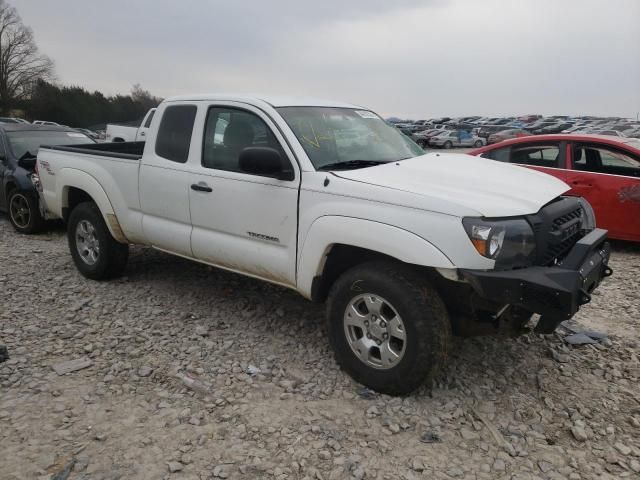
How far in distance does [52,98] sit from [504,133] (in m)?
40.0

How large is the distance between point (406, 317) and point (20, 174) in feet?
21.7

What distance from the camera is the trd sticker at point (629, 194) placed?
6.24m

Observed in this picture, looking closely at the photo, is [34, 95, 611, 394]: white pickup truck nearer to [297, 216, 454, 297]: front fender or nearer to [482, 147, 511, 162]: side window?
[297, 216, 454, 297]: front fender

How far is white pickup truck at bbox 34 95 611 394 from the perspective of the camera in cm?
282

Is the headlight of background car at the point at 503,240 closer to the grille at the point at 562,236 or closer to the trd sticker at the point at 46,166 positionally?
the grille at the point at 562,236

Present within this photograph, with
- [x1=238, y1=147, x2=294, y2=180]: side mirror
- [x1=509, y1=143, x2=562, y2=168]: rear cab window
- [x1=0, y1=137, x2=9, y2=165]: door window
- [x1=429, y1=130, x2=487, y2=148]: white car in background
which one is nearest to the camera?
[x1=238, y1=147, x2=294, y2=180]: side mirror

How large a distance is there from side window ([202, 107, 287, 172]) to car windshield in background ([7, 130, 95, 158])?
15.3ft

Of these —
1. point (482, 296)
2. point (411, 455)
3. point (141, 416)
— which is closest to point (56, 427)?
point (141, 416)

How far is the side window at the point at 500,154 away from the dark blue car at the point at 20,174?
653cm

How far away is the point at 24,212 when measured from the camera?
24.2ft

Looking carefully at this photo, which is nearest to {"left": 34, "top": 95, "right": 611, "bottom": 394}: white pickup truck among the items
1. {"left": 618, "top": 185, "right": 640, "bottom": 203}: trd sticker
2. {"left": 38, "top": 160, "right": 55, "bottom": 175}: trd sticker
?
{"left": 38, "top": 160, "right": 55, "bottom": 175}: trd sticker

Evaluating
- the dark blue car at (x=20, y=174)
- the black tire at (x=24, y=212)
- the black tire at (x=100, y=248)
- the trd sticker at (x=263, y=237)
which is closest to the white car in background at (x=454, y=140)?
the dark blue car at (x=20, y=174)

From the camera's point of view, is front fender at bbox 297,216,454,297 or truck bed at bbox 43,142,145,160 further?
truck bed at bbox 43,142,145,160

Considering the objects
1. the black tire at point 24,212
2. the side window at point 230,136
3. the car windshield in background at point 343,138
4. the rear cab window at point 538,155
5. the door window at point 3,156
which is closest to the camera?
the car windshield in background at point 343,138
